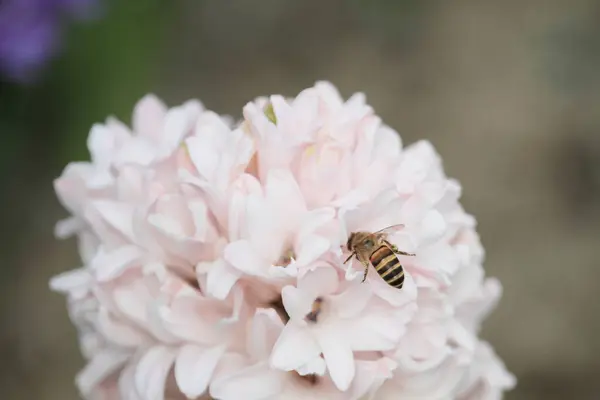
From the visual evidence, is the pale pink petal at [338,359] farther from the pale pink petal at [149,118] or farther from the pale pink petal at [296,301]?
the pale pink petal at [149,118]

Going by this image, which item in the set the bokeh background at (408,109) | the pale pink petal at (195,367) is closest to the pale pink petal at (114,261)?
the pale pink petal at (195,367)

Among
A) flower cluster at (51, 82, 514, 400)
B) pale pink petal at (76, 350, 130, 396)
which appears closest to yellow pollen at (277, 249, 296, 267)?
flower cluster at (51, 82, 514, 400)

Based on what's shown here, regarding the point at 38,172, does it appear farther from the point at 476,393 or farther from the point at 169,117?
the point at 476,393

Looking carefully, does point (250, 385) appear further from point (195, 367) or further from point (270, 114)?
point (270, 114)

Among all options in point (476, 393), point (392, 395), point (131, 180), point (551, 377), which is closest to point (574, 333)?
point (551, 377)

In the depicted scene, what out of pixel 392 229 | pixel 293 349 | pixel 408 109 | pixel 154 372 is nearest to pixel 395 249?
pixel 392 229

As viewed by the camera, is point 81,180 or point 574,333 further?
point 574,333
